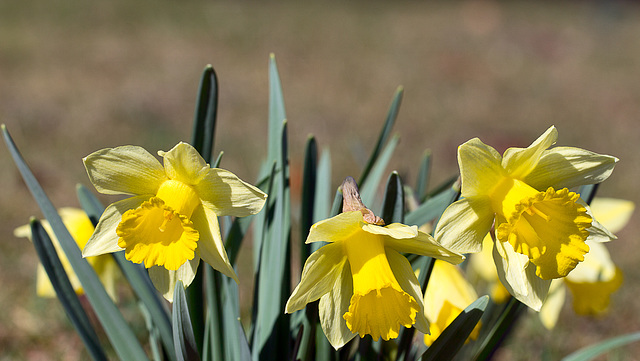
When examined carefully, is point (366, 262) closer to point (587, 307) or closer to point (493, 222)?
point (493, 222)

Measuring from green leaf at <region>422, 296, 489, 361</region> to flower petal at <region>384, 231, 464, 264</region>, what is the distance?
17cm

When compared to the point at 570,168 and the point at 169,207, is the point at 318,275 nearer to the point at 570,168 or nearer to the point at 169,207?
the point at 169,207

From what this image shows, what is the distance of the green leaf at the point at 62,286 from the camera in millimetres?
976

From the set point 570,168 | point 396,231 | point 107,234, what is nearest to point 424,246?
point 396,231

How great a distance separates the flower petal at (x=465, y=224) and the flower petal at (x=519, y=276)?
1.6 inches

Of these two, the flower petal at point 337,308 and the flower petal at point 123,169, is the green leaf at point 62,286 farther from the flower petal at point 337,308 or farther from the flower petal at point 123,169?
the flower petal at point 337,308

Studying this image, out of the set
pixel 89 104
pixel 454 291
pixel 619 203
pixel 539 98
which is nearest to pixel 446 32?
pixel 539 98

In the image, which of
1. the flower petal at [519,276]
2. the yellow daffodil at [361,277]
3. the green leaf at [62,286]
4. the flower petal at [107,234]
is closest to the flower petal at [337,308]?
the yellow daffodil at [361,277]

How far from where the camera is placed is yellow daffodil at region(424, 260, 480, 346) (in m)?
1.02

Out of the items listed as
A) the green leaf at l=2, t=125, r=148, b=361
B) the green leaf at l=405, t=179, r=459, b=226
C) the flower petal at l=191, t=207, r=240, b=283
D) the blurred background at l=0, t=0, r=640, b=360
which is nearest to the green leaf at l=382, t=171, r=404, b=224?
the green leaf at l=405, t=179, r=459, b=226

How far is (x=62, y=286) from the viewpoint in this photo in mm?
1009

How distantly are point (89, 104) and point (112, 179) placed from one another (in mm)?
3653

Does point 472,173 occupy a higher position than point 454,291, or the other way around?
point 472,173

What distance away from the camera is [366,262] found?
0.79m
